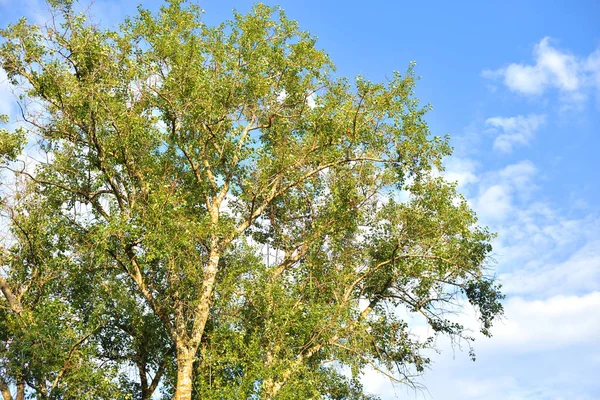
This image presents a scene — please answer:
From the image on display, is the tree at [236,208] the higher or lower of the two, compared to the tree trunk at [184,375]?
higher

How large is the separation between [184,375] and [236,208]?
23.4 feet

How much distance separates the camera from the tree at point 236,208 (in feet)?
61.2

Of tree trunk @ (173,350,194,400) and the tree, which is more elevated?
the tree

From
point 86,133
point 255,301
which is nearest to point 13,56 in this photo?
point 86,133

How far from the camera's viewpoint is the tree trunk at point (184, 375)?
18344 millimetres

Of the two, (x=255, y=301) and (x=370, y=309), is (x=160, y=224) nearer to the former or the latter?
(x=255, y=301)

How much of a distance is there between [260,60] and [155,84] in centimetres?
407

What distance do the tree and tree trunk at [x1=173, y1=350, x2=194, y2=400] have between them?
0.14 ft

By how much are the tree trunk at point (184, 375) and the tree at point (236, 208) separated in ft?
0.14

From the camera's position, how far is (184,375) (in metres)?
18.7

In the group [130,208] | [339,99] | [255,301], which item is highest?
[339,99]

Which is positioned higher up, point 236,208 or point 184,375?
point 236,208

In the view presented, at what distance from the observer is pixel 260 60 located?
22.2 metres

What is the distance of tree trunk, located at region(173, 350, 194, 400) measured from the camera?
18.3m
